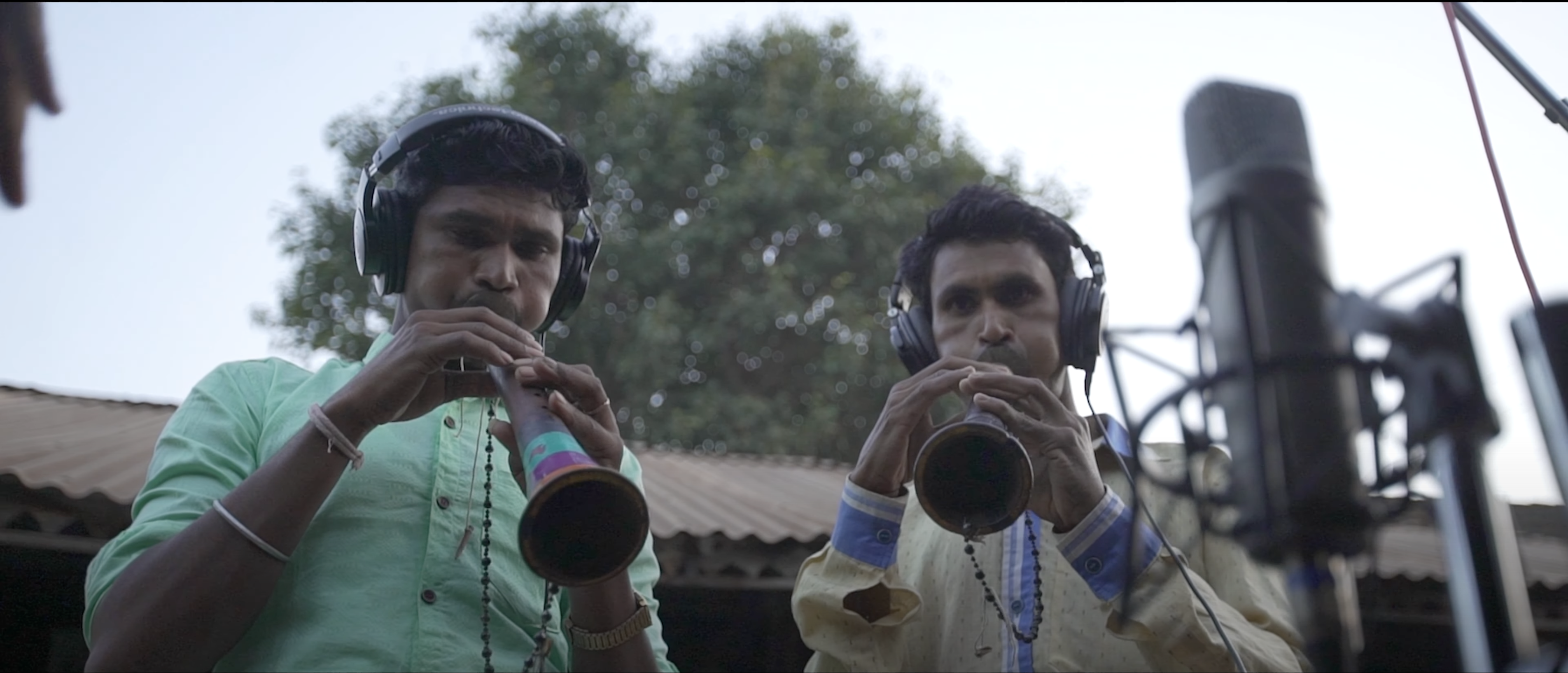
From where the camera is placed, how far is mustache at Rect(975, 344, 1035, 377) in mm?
2654

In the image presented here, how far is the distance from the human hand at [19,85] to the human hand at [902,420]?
1.67 metres

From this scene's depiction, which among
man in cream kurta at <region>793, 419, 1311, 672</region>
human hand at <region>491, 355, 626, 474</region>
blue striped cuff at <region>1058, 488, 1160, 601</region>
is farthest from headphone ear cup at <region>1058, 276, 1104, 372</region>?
human hand at <region>491, 355, 626, 474</region>

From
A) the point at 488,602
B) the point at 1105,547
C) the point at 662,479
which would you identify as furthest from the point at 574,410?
the point at 662,479

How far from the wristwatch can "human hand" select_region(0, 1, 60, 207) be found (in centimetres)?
125

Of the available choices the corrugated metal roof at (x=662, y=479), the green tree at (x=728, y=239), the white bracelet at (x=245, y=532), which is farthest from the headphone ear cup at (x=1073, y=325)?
the green tree at (x=728, y=239)

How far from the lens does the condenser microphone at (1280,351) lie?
1.19 meters

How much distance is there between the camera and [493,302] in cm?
223

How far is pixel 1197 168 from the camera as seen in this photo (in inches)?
52.2

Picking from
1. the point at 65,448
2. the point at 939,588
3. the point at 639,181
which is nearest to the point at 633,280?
the point at 639,181

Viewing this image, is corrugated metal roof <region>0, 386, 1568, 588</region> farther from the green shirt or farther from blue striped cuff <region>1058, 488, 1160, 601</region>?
the green shirt

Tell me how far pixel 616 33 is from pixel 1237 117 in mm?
16082

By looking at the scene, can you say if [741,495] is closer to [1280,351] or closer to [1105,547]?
[1105,547]

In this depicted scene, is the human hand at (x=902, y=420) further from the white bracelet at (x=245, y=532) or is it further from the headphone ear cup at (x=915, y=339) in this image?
the white bracelet at (x=245, y=532)

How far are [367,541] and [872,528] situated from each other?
1.11 meters
